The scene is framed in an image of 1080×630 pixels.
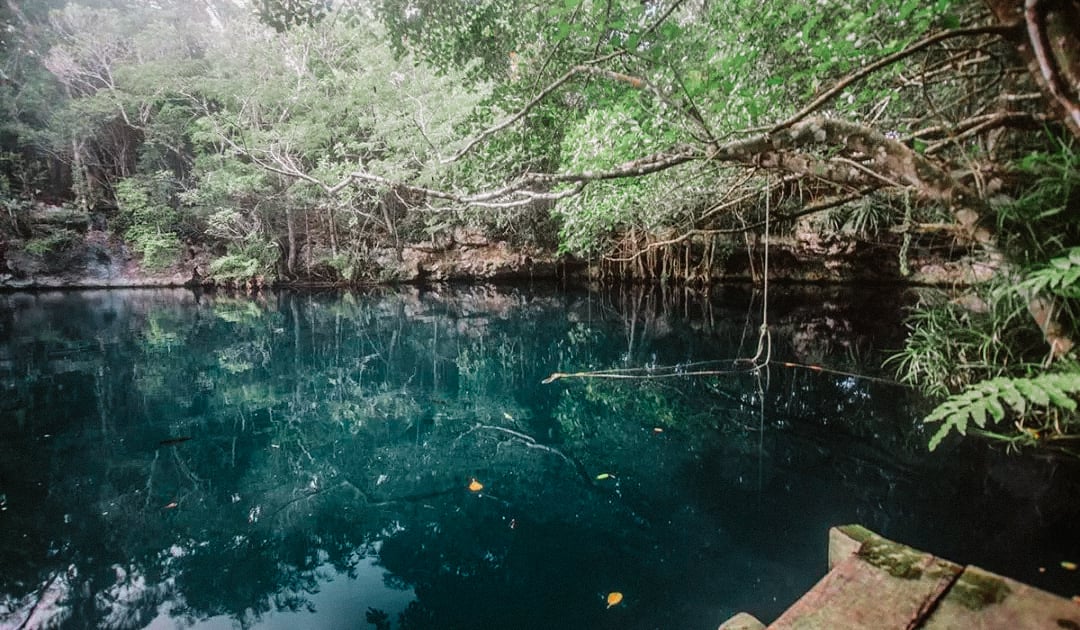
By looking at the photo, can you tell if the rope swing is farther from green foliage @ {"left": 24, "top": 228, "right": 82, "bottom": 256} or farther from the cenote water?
green foliage @ {"left": 24, "top": 228, "right": 82, "bottom": 256}

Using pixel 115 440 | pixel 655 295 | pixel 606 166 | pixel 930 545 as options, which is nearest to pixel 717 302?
pixel 655 295

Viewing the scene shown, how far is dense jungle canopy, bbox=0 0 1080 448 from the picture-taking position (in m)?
2.97

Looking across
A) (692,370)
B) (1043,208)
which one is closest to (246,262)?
(692,370)

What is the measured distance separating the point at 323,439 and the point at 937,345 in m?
5.79

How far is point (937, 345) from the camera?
4535 mm

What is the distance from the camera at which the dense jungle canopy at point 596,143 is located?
2967 mm

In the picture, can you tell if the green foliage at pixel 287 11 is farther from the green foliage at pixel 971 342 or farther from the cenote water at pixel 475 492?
the green foliage at pixel 971 342

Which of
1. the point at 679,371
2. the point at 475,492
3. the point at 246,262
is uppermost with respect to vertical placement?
the point at 246,262

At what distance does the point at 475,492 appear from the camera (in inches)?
133

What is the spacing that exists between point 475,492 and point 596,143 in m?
4.62

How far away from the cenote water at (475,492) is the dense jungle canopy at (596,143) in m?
0.84

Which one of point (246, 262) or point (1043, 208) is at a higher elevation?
point (1043, 208)

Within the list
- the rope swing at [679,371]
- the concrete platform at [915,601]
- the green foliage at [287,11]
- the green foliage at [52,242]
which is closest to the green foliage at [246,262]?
the green foliage at [52,242]

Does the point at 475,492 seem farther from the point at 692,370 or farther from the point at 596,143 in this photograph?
the point at 596,143
